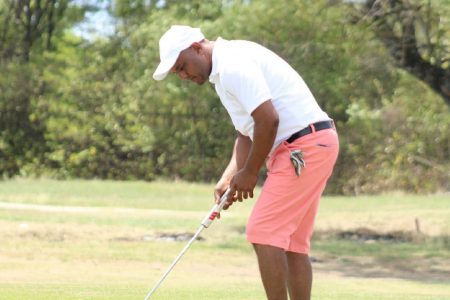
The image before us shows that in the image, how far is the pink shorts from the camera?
6.58m

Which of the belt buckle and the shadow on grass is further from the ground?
the belt buckle

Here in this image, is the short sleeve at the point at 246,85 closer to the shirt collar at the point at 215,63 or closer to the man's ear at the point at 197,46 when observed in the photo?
the shirt collar at the point at 215,63

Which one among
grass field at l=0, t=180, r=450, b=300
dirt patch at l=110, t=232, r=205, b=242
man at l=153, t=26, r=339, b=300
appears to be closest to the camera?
man at l=153, t=26, r=339, b=300

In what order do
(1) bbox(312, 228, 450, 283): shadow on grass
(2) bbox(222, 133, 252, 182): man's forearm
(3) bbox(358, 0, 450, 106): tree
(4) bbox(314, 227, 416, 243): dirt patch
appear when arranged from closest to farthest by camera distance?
1. (2) bbox(222, 133, 252, 182): man's forearm
2. (1) bbox(312, 228, 450, 283): shadow on grass
3. (3) bbox(358, 0, 450, 106): tree
4. (4) bbox(314, 227, 416, 243): dirt patch

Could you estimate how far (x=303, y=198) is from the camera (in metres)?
6.68

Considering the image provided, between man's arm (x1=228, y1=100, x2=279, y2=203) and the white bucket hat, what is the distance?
0.54 metres

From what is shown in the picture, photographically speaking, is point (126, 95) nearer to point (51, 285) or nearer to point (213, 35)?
point (213, 35)

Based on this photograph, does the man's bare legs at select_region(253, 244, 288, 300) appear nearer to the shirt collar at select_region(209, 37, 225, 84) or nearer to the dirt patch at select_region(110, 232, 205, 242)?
the shirt collar at select_region(209, 37, 225, 84)

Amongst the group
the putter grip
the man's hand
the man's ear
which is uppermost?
the man's ear

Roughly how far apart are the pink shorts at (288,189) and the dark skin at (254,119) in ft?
0.45

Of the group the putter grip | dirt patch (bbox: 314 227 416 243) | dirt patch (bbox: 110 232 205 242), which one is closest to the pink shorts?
the putter grip

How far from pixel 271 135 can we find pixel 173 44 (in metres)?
0.74

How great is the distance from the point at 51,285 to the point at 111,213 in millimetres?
11818

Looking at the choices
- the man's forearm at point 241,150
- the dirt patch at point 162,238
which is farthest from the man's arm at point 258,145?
the dirt patch at point 162,238
